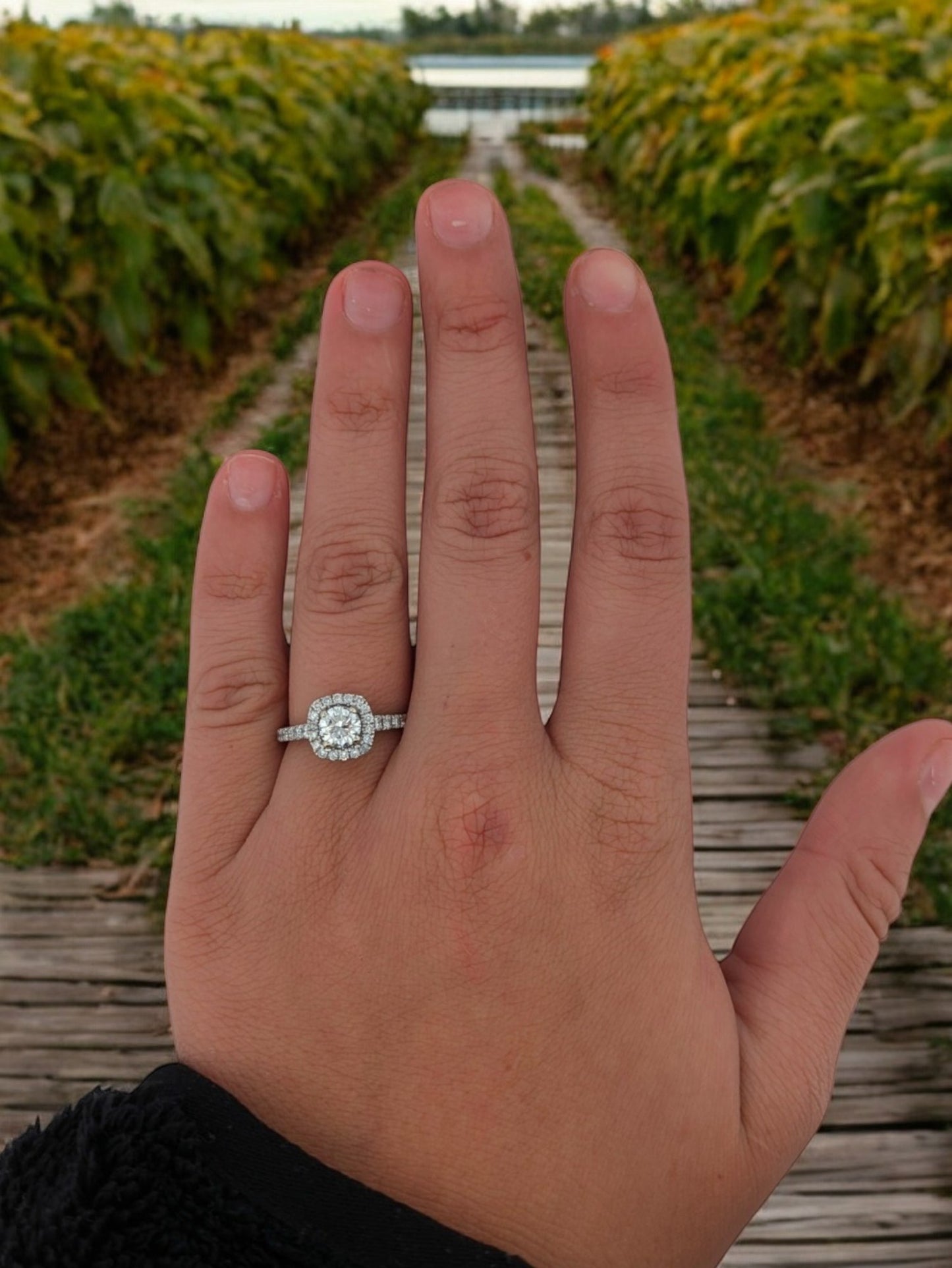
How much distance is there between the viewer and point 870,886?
1190 mm

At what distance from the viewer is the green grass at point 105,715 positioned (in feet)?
8.99

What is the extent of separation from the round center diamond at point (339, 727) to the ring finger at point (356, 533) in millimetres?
28

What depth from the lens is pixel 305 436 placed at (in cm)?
530

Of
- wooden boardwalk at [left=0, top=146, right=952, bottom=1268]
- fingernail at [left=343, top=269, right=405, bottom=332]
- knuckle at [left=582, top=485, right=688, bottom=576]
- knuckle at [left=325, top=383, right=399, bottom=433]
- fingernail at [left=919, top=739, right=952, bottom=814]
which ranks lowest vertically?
wooden boardwalk at [left=0, top=146, right=952, bottom=1268]

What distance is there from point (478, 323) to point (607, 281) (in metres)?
0.14

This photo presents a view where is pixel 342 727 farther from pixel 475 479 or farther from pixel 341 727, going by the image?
pixel 475 479

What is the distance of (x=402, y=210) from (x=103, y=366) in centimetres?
592

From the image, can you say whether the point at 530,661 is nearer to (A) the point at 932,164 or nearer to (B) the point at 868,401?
(A) the point at 932,164

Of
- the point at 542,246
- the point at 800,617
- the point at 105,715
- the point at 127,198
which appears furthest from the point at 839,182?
the point at 105,715

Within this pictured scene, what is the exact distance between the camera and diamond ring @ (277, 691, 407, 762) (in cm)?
114

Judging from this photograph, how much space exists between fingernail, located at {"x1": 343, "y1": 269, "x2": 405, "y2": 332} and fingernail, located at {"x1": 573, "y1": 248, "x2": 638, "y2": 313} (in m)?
0.18

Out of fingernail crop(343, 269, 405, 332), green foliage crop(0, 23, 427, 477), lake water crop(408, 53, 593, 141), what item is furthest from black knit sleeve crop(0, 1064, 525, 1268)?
lake water crop(408, 53, 593, 141)

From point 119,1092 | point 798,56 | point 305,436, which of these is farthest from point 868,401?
point 119,1092

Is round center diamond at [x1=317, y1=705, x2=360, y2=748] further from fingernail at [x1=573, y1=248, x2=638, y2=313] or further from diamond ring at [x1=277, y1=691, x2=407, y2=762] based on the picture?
fingernail at [x1=573, y1=248, x2=638, y2=313]
